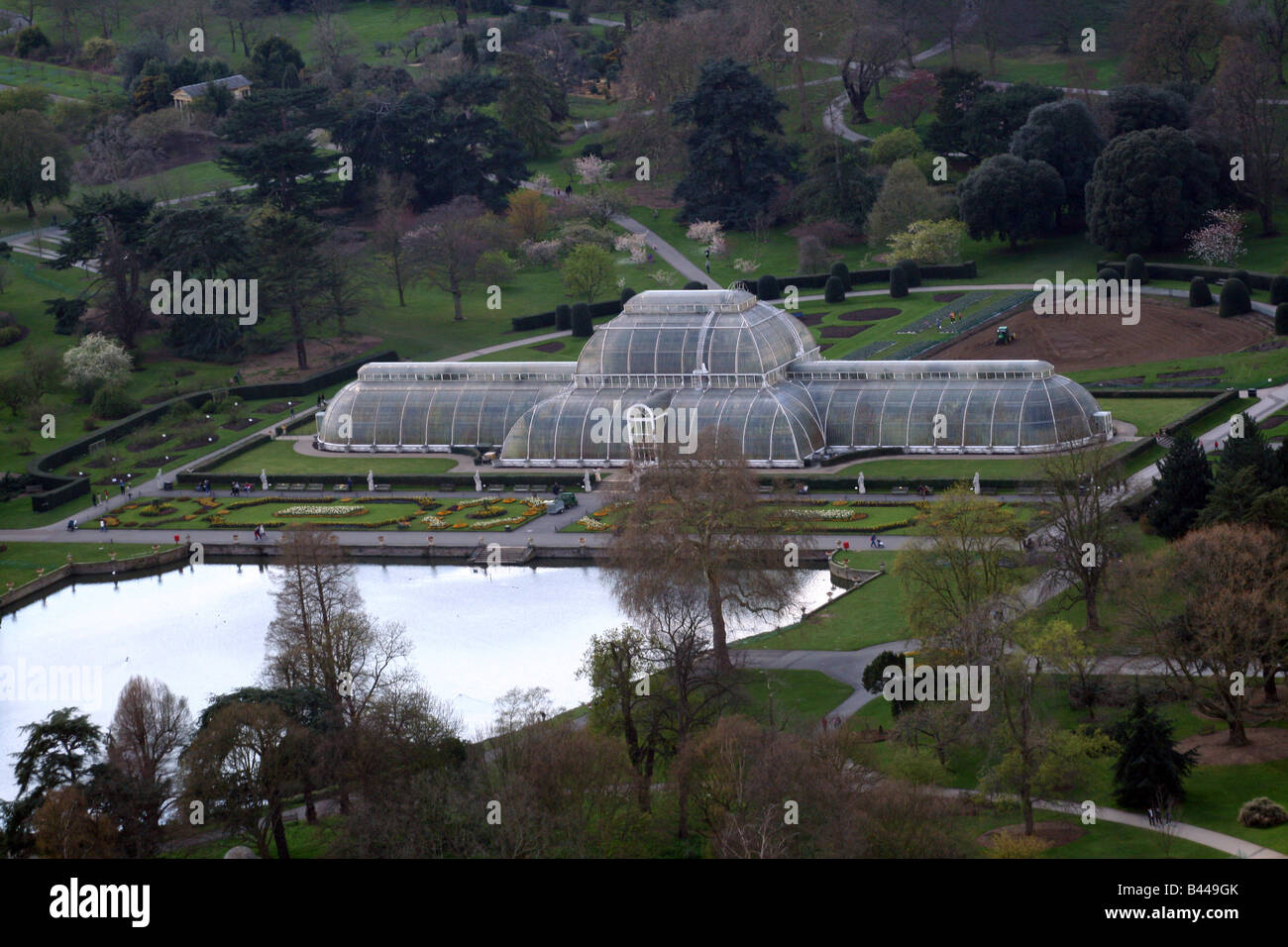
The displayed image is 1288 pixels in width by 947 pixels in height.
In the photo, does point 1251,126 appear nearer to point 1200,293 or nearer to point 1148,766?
point 1200,293

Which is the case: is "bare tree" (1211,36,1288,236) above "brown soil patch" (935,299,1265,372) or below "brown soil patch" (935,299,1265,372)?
above

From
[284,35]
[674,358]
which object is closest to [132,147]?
[284,35]

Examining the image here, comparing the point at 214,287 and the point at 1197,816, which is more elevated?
the point at 214,287

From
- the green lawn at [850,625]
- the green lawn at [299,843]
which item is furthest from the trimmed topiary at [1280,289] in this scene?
the green lawn at [299,843]

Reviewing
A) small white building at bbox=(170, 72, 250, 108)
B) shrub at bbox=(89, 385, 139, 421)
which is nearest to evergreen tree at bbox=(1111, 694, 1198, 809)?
shrub at bbox=(89, 385, 139, 421)

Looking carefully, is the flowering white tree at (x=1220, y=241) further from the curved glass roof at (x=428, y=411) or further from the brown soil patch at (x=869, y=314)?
the curved glass roof at (x=428, y=411)

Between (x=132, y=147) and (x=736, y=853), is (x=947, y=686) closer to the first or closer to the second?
(x=736, y=853)

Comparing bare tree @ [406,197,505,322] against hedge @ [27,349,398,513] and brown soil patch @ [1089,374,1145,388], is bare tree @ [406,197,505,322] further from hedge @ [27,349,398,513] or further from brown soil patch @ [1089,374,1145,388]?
brown soil patch @ [1089,374,1145,388]
